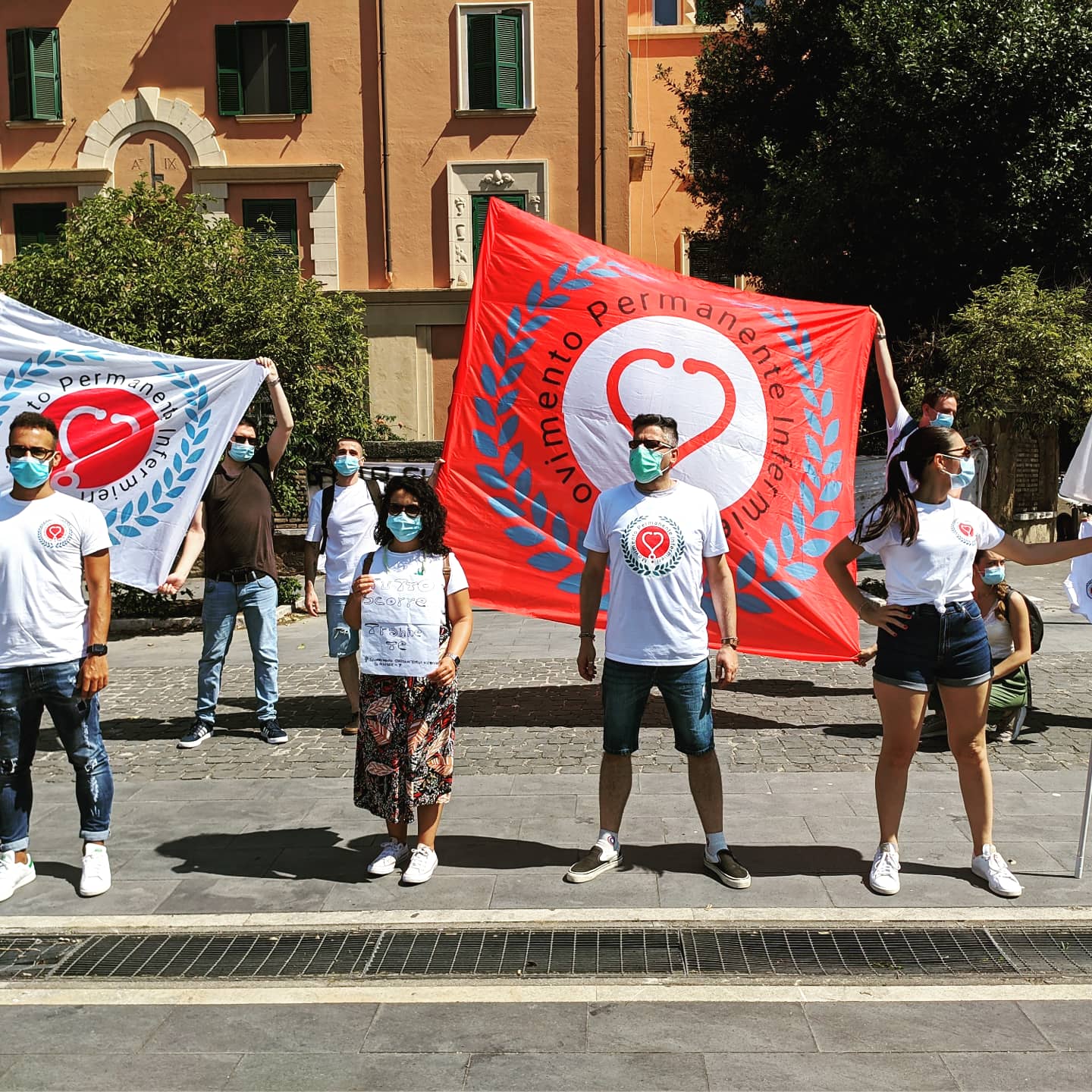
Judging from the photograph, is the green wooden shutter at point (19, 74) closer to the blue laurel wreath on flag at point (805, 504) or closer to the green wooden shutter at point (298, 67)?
the green wooden shutter at point (298, 67)

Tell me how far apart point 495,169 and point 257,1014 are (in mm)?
21914

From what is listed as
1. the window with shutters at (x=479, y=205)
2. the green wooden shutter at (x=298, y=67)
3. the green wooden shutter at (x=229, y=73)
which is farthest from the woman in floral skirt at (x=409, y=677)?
the green wooden shutter at (x=229, y=73)

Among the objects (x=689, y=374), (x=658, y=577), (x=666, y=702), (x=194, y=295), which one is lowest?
(x=666, y=702)

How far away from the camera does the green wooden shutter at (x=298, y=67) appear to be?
78.6 feet

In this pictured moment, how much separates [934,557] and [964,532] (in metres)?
0.20

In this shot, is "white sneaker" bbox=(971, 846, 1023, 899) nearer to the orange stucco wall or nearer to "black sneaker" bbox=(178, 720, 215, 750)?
"black sneaker" bbox=(178, 720, 215, 750)

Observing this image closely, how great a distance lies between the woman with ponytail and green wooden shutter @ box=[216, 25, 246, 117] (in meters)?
22.1

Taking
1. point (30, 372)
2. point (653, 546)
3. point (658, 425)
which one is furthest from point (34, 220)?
point (653, 546)

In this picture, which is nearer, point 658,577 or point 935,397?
point 658,577

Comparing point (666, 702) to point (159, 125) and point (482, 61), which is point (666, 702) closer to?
point (482, 61)

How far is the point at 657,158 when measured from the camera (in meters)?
31.1

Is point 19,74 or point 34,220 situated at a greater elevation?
point 19,74

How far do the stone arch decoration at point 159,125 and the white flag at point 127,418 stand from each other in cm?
1800

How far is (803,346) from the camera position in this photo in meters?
7.61
